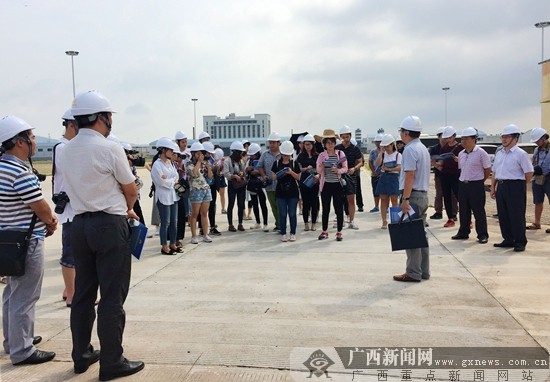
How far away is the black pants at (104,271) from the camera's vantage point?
3.05 m

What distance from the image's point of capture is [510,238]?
7.00 m

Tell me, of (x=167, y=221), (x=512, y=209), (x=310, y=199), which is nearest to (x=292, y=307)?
(x=167, y=221)

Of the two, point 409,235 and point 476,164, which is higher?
point 476,164

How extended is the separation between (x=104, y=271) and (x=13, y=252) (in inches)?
30.0

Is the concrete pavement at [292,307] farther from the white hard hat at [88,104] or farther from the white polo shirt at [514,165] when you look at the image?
the white hard hat at [88,104]

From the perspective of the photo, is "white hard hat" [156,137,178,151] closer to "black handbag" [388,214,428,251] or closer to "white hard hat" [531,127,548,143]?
"black handbag" [388,214,428,251]

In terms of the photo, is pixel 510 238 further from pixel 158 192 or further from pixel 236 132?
pixel 236 132

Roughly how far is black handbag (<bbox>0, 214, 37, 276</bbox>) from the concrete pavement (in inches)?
30.0

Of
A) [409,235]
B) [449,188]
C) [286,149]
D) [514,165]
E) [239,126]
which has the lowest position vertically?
[409,235]

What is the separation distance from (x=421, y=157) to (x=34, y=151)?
411cm

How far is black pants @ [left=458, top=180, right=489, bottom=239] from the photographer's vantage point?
742cm

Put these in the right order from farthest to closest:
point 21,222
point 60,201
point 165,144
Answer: point 165,144 < point 60,201 < point 21,222

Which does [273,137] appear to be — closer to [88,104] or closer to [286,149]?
[286,149]

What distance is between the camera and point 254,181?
878 cm
